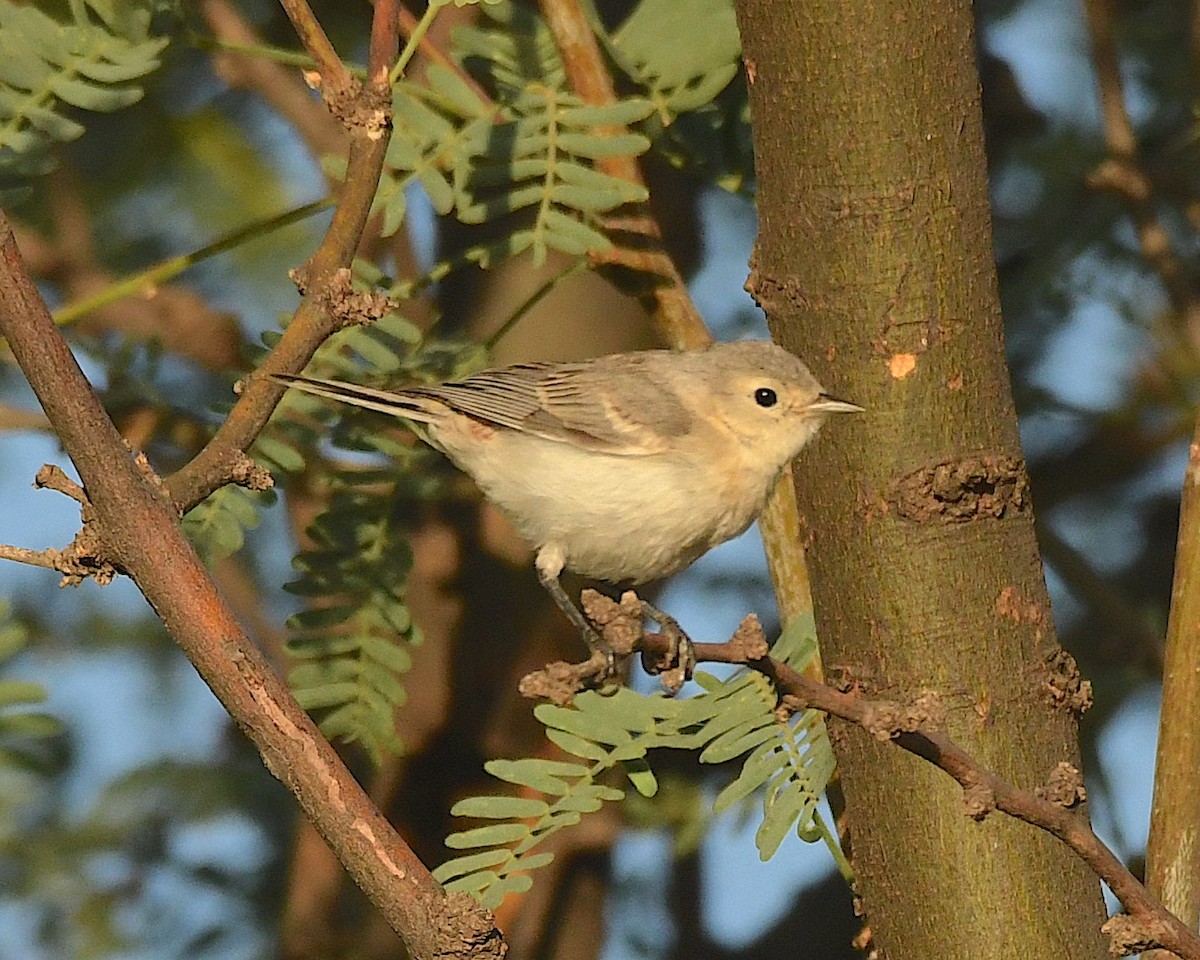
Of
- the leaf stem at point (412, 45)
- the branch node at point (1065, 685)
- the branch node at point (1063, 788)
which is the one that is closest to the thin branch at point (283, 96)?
the leaf stem at point (412, 45)

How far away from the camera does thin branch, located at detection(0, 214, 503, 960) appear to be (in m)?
1.53

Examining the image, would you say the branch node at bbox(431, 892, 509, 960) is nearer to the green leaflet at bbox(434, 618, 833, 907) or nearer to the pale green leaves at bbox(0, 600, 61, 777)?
the green leaflet at bbox(434, 618, 833, 907)

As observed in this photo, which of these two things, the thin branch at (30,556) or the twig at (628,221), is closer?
the thin branch at (30,556)

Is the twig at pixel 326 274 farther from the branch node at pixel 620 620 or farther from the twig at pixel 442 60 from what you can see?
the twig at pixel 442 60

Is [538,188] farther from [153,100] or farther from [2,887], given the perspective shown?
[2,887]

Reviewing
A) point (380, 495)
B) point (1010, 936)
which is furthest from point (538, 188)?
point (1010, 936)

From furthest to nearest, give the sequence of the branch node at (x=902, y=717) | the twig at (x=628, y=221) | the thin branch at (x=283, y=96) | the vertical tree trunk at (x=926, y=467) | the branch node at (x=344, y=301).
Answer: the thin branch at (x=283, y=96) → the twig at (x=628, y=221) → the vertical tree trunk at (x=926, y=467) → the branch node at (x=344, y=301) → the branch node at (x=902, y=717)

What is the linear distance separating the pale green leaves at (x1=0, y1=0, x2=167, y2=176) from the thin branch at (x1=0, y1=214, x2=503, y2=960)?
2.64 ft

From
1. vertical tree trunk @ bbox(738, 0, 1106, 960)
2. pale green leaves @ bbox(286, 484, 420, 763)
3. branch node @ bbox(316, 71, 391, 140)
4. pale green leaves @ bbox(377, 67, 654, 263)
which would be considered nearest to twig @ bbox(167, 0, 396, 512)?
branch node @ bbox(316, 71, 391, 140)

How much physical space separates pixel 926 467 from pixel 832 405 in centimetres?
16

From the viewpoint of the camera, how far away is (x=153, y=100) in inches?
141

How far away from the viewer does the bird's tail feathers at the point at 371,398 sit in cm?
232

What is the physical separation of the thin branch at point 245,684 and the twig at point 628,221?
1138 mm

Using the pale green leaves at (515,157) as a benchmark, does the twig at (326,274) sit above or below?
below
